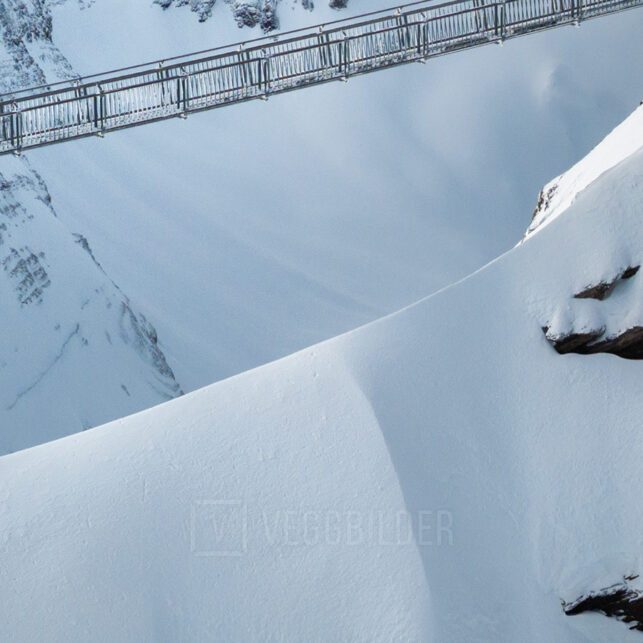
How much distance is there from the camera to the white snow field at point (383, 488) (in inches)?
498

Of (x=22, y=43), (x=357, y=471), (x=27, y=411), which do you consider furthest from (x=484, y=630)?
(x=22, y=43)

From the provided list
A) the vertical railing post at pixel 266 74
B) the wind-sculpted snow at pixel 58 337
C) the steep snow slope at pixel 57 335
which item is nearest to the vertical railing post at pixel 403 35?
the vertical railing post at pixel 266 74

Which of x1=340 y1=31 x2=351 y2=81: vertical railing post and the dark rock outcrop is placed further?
x1=340 y1=31 x2=351 y2=81: vertical railing post

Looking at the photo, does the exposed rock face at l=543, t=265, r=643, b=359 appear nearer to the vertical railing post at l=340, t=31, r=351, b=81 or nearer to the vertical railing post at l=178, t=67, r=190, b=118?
the vertical railing post at l=340, t=31, r=351, b=81

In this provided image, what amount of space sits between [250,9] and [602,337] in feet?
199

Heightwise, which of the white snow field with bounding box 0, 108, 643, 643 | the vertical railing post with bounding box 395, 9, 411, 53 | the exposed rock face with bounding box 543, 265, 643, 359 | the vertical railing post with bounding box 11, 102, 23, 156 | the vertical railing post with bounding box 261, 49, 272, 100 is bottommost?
the white snow field with bounding box 0, 108, 643, 643

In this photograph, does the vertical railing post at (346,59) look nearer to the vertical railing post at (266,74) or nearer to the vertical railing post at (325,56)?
the vertical railing post at (325,56)

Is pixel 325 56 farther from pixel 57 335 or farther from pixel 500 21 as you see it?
pixel 57 335

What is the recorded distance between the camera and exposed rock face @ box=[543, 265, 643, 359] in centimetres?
1389

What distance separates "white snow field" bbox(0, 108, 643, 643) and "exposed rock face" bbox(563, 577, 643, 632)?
105 millimetres

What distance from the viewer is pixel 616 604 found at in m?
12.2

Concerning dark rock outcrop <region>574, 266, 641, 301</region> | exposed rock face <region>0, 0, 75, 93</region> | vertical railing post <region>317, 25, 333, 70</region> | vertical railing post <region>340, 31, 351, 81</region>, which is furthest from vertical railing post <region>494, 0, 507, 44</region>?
exposed rock face <region>0, 0, 75, 93</region>

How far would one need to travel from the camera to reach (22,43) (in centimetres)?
6112

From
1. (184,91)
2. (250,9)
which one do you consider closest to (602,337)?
(184,91)
